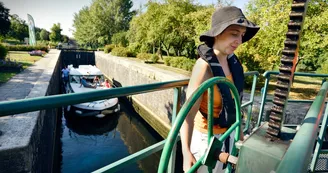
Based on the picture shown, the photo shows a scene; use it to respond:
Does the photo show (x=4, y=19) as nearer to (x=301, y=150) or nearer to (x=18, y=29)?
(x=18, y=29)

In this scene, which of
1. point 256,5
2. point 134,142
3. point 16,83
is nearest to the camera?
point 16,83

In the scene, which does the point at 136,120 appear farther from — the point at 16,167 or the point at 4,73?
the point at 16,167

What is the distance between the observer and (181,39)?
22047mm

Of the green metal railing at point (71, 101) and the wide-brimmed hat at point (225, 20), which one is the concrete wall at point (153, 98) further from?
the green metal railing at point (71, 101)

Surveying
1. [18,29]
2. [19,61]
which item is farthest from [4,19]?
[18,29]

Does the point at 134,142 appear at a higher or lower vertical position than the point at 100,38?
lower

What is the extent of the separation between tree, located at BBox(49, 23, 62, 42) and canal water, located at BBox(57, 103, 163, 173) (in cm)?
6052

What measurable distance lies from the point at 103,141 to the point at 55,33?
66.6 m

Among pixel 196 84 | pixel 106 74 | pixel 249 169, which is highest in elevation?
pixel 196 84

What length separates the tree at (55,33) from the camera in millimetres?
63875

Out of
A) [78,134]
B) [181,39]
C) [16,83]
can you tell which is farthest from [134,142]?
[181,39]

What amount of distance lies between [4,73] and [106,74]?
560 inches

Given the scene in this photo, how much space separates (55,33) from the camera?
65.0 m

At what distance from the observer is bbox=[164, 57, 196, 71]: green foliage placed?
1510 centimetres
